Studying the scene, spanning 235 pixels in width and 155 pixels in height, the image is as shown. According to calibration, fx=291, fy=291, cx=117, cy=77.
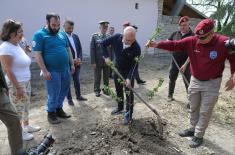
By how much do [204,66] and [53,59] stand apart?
247 cm

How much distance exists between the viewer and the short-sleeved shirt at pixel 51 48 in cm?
476

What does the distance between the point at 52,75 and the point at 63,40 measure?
2.22 feet

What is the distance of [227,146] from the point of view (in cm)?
485

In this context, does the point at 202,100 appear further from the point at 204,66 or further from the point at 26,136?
the point at 26,136

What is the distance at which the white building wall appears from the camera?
10.5 m

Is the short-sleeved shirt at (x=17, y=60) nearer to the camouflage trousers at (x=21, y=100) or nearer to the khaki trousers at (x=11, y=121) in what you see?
the camouflage trousers at (x=21, y=100)

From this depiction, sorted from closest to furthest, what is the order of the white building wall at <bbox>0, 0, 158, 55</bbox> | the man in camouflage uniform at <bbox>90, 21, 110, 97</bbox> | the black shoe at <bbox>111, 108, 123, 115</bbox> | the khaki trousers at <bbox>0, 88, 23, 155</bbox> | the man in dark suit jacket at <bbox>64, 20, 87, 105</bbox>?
the khaki trousers at <bbox>0, 88, 23, 155</bbox> < the black shoe at <bbox>111, 108, 123, 115</bbox> < the man in dark suit jacket at <bbox>64, 20, 87, 105</bbox> < the man in camouflage uniform at <bbox>90, 21, 110, 97</bbox> < the white building wall at <bbox>0, 0, 158, 55</bbox>

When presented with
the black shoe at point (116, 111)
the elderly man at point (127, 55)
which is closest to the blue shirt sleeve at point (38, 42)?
the elderly man at point (127, 55)

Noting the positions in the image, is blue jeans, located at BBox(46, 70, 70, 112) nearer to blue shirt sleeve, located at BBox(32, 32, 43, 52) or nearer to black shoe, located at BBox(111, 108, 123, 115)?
blue shirt sleeve, located at BBox(32, 32, 43, 52)

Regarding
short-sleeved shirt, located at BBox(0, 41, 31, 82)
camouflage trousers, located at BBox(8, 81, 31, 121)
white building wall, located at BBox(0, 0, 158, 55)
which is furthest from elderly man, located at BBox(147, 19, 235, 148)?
white building wall, located at BBox(0, 0, 158, 55)

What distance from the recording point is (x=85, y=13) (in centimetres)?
1246

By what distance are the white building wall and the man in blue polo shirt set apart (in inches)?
236

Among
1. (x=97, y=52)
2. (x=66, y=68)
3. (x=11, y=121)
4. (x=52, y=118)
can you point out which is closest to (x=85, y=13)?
(x=97, y=52)

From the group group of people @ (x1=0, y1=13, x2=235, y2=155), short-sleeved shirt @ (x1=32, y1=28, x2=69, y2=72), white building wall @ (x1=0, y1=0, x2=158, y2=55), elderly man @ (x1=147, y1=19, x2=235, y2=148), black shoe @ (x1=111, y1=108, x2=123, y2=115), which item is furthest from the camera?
white building wall @ (x1=0, y1=0, x2=158, y2=55)
